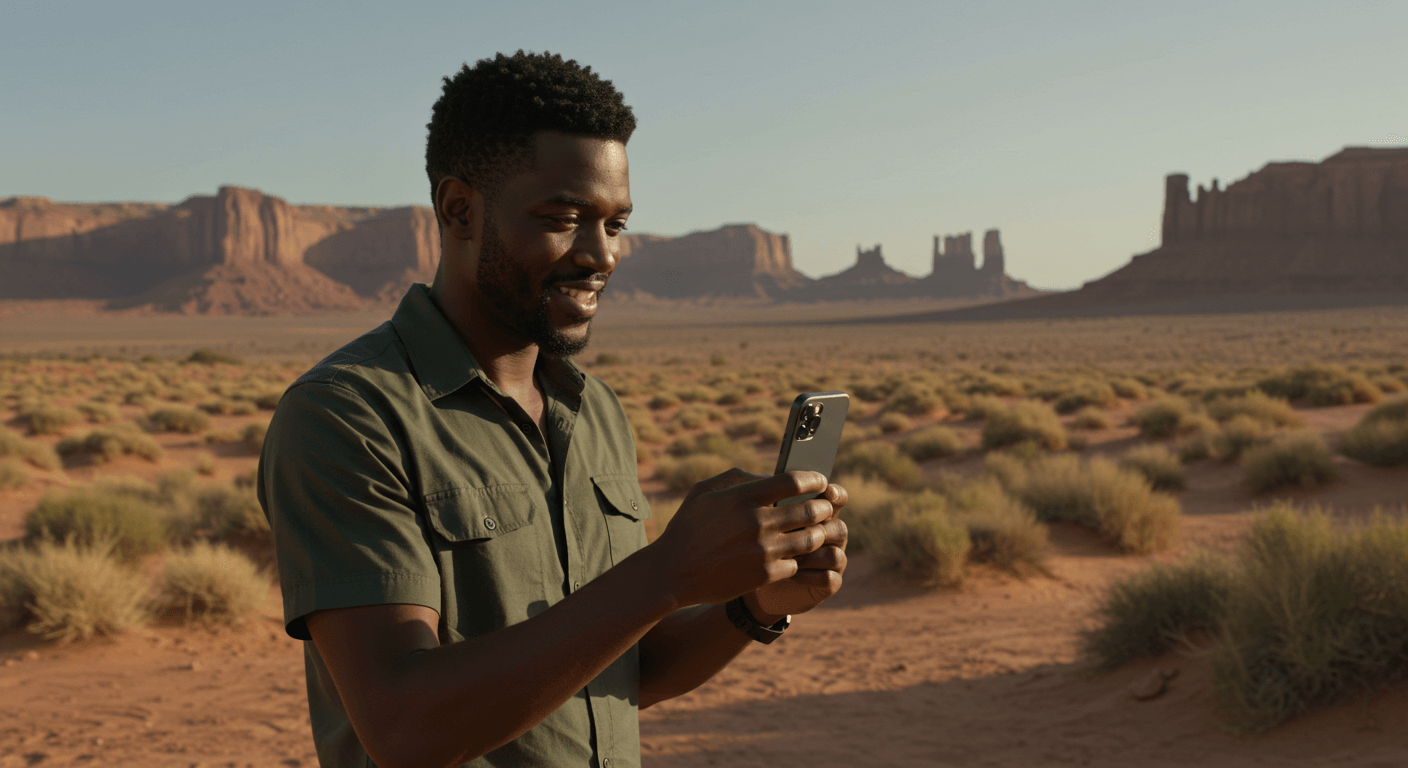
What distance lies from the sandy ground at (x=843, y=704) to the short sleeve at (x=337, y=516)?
A: 4289mm

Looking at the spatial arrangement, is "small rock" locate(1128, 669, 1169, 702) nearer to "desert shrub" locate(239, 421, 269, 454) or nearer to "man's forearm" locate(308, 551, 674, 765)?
"man's forearm" locate(308, 551, 674, 765)

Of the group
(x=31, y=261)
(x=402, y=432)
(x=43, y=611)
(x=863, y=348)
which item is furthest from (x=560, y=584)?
(x=31, y=261)

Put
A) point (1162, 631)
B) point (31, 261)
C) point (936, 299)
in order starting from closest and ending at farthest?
point (1162, 631)
point (31, 261)
point (936, 299)

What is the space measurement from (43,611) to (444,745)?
24.2 feet

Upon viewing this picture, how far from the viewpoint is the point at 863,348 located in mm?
54156

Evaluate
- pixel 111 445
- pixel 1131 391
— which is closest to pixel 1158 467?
pixel 1131 391

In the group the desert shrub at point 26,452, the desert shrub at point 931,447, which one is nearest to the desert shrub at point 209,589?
the desert shrub at point 26,452

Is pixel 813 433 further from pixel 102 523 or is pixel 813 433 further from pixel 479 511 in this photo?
pixel 102 523

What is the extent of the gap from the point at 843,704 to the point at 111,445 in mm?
13494

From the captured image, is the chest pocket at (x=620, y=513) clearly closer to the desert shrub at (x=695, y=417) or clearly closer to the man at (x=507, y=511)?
the man at (x=507, y=511)

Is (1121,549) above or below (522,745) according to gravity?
below

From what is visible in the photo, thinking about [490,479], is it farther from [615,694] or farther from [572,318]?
[615,694]

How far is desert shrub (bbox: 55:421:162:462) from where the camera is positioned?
1454cm

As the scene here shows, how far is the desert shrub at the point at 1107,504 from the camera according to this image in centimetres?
929
